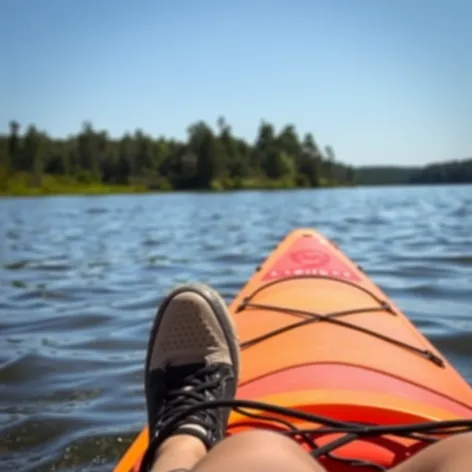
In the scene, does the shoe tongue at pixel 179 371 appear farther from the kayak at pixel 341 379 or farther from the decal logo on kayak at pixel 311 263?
the decal logo on kayak at pixel 311 263

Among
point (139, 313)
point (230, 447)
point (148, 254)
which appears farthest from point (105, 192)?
point (230, 447)

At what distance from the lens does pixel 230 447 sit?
136cm

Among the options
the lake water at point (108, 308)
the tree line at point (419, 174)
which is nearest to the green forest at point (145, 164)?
the tree line at point (419, 174)

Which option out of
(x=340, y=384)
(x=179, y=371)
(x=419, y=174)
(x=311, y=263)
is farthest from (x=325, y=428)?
(x=419, y=174)

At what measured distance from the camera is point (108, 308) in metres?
5.34

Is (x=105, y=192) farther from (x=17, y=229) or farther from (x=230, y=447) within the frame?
(x=230, y=447)

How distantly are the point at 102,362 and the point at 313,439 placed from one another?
2.30m

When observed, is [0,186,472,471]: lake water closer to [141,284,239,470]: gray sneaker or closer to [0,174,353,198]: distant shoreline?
[141,284,239,470]: gray sneaker

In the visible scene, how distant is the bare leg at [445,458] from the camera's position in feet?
4.09

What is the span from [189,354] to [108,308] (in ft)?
10.8

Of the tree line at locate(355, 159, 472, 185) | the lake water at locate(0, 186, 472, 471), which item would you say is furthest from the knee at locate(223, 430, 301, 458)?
the tree line at locate(355, 159, 472, 185)

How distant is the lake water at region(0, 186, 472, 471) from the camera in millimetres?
2904

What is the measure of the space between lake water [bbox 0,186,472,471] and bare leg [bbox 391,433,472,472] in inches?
57.0

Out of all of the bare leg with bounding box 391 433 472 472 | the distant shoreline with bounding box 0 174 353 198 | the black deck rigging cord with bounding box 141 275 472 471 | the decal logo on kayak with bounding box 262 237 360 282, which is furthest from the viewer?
the distant shoreline with bounding box 0 174 353 198
